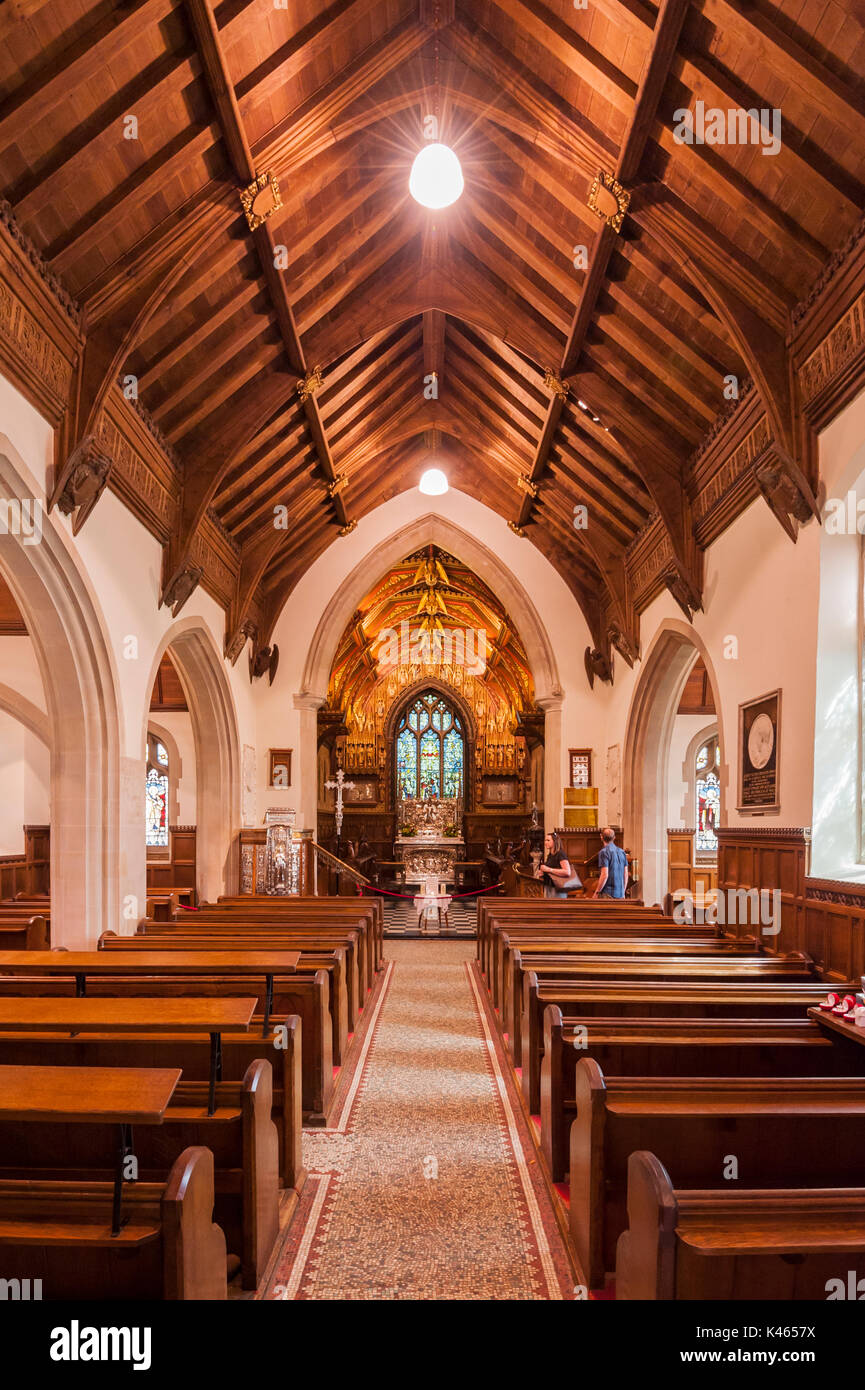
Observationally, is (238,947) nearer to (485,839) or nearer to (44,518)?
(44,518)

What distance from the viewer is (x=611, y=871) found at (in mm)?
9406

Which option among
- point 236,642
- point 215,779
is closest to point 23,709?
point 215,779

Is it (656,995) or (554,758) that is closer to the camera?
(656,995)

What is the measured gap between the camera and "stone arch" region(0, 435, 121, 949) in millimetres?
6555

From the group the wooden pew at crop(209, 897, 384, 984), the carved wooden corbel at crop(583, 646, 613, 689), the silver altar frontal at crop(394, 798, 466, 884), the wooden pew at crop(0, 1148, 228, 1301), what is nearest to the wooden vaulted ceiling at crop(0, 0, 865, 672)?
the carved wooden corbel at crop(583, 646, 613, 689)

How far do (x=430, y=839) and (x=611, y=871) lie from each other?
9.82m

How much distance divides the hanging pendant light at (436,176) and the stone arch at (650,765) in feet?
20.0

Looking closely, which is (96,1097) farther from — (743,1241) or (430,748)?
(430,748)

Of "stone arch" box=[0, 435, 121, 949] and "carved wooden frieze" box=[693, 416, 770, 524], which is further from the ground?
"carved wooden frieze" box=[693, 416, 770, 524]

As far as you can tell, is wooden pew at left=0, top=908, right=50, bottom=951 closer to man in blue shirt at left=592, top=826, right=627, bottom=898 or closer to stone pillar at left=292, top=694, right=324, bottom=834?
man in blue shirt at left=592, top=826, right=627, bottom=898

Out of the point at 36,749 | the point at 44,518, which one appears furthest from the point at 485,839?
the point at 44,518

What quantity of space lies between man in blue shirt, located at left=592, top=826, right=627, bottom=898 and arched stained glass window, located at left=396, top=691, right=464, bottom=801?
13249 millimetres

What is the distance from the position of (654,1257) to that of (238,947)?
4.19 meters
